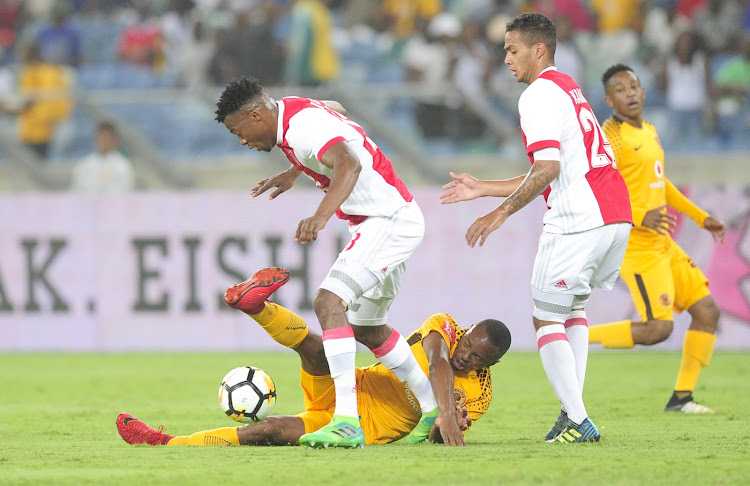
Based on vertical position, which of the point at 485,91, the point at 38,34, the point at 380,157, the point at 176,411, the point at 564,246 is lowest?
the point at 176,411

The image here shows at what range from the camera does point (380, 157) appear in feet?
20.0

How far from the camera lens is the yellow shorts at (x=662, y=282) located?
310 inches

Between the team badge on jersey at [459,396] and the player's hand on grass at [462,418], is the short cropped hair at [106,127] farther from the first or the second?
the player's hand on grass at [462,418]

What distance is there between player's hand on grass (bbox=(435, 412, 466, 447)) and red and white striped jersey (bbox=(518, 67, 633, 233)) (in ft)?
3.75

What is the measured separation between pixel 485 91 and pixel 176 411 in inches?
232

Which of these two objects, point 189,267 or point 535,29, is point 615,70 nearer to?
point 535,29

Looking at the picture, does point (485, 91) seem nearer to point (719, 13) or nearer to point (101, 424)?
point (719, 13)

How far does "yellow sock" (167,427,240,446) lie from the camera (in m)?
5.92

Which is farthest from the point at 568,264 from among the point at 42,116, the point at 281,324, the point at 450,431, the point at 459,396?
the point at 42,116

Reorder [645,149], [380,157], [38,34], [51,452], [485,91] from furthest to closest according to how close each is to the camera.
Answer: [38,34], [485,91], [645,149], [380,157], [51,452]

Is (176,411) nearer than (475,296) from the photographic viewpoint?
Yes

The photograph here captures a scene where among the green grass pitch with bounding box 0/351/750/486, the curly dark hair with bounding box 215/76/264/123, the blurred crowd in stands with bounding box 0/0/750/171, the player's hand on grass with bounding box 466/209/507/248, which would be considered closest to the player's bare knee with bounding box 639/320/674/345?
the green grass pitch with bounding box 0/351/750/486

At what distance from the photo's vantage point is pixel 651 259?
7.92m

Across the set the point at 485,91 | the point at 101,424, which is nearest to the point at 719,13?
the point at 485,91
